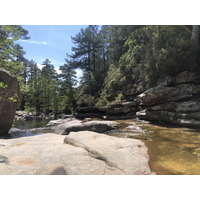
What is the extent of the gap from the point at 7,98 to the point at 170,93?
439 inches

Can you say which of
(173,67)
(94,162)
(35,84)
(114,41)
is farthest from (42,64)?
(94,162)

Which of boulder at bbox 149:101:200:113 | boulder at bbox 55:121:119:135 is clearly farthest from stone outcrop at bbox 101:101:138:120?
boulder at bbox 55:121:119:135

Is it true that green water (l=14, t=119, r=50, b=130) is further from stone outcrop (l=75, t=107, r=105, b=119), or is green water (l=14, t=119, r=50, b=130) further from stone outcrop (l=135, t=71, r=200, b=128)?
stone outcrop (l=135, t=71, r=200, b=128)

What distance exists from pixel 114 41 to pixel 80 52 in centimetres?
804

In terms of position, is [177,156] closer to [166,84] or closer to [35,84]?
[166,84]

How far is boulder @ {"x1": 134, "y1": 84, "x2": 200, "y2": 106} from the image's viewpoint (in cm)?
938

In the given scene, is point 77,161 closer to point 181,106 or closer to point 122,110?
point 181,106

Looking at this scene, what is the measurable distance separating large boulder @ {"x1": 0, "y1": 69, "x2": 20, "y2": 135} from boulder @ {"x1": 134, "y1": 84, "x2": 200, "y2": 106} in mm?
9093

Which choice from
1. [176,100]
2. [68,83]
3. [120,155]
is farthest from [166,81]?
[68,83]

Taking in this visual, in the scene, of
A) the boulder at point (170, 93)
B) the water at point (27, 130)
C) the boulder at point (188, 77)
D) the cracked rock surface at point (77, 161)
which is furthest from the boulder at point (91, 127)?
the boulder at point (188, 77)

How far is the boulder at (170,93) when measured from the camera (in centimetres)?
938

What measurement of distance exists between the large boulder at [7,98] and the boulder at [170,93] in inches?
358

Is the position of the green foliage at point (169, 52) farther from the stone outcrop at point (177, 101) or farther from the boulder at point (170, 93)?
the boulder at point (170, 93)

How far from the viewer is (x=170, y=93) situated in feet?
32.4
